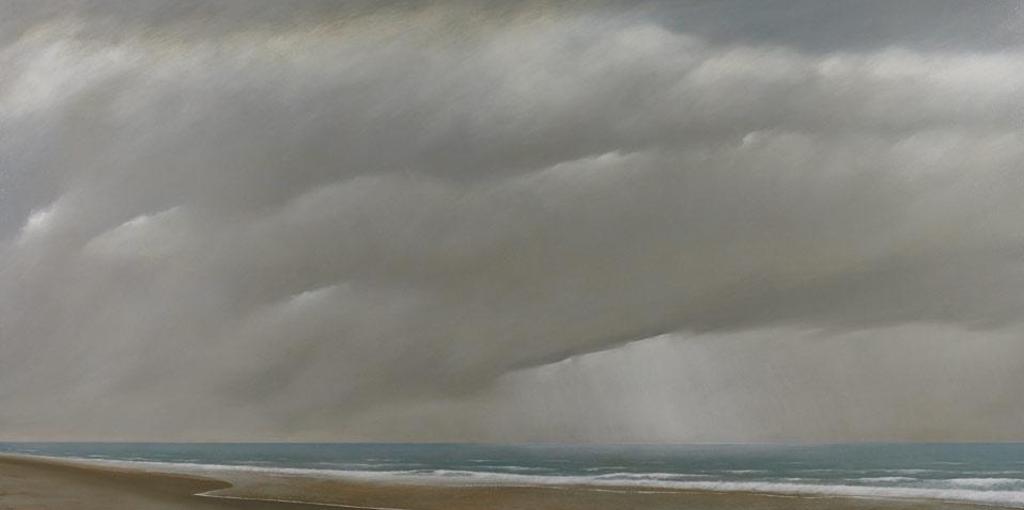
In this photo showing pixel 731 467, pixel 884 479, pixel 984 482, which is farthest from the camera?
pixel 731 467

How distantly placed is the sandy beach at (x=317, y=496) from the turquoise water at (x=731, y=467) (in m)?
0.23

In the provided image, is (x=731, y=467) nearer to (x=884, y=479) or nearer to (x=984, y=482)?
(x=884, y=479)

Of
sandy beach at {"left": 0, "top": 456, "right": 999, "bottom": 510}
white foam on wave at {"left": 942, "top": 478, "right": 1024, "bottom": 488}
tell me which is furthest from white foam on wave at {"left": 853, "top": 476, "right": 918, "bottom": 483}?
sandy beach at {"left": 0, "top": 456, "right": 999, "bottom": 510}

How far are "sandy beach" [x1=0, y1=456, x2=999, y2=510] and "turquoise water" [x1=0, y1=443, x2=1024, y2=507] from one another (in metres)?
0.23

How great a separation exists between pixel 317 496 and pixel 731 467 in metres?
3.58

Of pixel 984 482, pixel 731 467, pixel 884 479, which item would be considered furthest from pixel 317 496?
pixel 984 482

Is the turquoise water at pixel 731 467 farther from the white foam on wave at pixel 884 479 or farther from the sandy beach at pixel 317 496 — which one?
the sandy beach at pixel 317 496

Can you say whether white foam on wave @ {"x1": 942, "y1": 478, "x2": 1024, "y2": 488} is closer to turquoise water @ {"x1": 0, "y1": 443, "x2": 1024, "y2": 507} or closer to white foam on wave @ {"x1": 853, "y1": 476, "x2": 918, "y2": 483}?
turquoise water @ {"x1": 0, "y1": 443, "x2": 1024, "y2": 507}

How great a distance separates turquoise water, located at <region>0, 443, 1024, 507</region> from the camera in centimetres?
544

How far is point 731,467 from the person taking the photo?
7348 millimetres

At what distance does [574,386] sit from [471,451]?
3.78 feet

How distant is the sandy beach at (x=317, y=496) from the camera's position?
17.3 feet

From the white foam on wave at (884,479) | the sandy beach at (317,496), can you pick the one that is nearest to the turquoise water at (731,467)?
the white foam on wave at (884,479)

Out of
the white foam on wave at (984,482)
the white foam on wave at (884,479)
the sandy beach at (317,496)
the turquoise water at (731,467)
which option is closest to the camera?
the sandy beach at (317,496)
